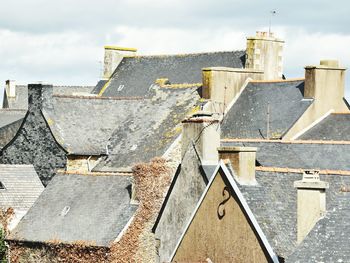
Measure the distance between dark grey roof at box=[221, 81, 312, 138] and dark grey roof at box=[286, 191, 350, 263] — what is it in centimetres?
2118

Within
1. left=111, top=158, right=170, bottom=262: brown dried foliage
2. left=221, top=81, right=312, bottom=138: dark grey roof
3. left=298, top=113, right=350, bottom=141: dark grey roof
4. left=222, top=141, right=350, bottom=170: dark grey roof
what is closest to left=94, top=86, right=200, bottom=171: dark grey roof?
left=221, top=81, right=312, bottom=138: dark grey roof

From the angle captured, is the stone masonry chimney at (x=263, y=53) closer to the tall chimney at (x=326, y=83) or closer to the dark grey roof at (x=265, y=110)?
the dark grey roof at (x=265, y=110)

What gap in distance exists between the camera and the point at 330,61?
167 feet

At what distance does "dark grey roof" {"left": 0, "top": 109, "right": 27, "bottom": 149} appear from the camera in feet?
199

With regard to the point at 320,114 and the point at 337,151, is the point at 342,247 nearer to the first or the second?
the point at 337,151

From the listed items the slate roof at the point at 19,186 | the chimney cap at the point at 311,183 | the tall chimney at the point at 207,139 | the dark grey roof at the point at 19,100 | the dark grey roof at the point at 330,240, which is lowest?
the dark grey roof at the point at 19,100

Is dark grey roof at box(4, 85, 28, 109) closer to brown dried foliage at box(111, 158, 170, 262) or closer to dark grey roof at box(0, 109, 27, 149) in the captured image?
dark grey roof at box(0, 109, 27, 149)

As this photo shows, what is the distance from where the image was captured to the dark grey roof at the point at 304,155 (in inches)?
1547

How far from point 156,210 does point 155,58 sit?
98.9ft

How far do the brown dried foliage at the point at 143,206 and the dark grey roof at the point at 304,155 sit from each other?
3141mm

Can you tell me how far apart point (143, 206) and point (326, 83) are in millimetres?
12609

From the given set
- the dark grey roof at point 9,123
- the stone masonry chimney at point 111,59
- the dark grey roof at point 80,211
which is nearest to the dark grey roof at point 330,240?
the dark grey roof at point 80,211

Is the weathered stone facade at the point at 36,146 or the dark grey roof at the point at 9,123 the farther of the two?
the dark grey roof at the point at 9,123

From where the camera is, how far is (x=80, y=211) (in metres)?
42.9
